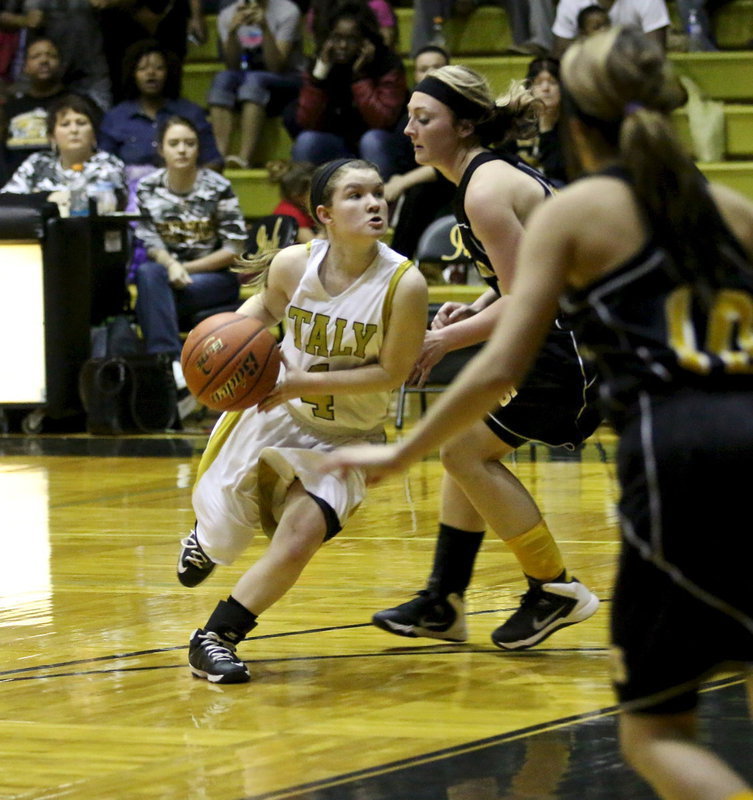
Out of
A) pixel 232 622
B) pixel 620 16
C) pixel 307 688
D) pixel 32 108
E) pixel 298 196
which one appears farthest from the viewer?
pixel 32 108

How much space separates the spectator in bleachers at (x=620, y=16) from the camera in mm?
9914

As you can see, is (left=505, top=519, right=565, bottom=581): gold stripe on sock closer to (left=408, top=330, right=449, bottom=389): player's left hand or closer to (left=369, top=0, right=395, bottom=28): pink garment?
(left=408, top=330, right=449, bottom=389): player's left hand

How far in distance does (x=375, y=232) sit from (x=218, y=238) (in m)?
5.43

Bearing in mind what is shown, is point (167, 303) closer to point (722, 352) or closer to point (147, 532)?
point (147, 532)

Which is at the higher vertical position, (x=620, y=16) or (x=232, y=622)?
(x=620, y=16)

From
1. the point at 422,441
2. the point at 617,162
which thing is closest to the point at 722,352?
the point at 617,162

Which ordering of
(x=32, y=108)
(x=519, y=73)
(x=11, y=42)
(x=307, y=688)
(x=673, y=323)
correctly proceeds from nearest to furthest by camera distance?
(x=673, y=323)
(x=307, y=688)
(x=32, y=108)
(x=519, y=73)
(x=11, y=42)

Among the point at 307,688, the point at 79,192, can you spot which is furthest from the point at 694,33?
the point at 307,688

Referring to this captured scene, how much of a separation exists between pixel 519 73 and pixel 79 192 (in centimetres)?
337

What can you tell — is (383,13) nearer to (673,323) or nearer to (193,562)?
(193,562)

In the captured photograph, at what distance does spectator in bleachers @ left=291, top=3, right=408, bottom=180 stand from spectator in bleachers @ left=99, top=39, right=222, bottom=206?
0.72 m

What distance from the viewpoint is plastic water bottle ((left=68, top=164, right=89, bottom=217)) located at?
28.6 ft

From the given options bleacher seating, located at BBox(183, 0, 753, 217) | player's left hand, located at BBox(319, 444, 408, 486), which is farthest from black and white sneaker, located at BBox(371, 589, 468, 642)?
bleacher seating, located at BBox(183, 0, 753, 217)

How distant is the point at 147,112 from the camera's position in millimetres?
9977
